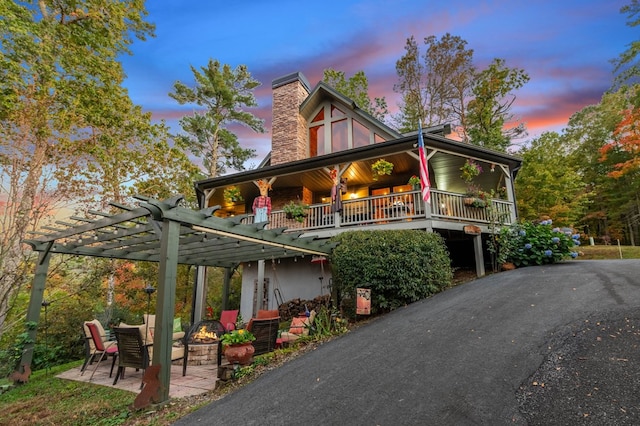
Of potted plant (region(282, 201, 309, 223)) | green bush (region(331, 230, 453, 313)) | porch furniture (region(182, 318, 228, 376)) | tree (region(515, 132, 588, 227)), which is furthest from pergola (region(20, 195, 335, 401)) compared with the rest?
tree (region(515, 132, 588, 227))

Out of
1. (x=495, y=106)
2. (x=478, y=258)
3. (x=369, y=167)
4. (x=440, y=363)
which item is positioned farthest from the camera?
(x=495, y=106)

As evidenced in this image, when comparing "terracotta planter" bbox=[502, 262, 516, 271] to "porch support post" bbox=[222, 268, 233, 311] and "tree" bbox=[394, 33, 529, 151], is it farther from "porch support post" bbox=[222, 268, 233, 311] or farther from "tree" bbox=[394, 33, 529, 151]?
"tree" bbox=[394, 33, 529, 151]

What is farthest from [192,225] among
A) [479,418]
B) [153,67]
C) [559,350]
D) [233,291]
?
[153,67]

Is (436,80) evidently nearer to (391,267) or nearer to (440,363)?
(391,267)

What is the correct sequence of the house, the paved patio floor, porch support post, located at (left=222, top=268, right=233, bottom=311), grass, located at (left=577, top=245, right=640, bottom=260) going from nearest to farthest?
the paved patio floor, the house, porch support post, located at (left=222, top=268, right=233, bottom=311), grass, located at (left=577, top=245, right=640, bottom=260)

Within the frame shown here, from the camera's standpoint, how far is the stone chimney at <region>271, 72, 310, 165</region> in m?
14.2

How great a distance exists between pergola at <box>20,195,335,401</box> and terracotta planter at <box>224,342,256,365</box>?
38.4 inches

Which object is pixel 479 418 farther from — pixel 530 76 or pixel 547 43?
pixel 530 76

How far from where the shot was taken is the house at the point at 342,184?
1030 centimetres

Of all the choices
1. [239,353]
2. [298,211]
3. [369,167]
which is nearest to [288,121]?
[369,167]

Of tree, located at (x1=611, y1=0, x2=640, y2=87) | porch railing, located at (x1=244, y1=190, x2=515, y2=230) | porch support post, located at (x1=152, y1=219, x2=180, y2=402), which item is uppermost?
tree, located at (x1=611, y1=0, x2=640, y2=87)

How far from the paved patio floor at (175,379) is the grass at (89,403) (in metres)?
0.22

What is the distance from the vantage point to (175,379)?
17.8 feet

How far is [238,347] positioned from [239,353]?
3.9 inches
